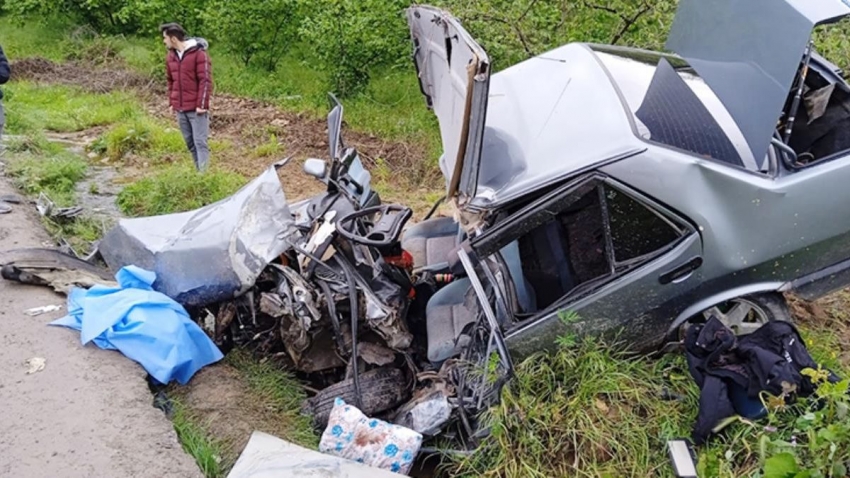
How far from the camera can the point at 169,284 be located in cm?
413

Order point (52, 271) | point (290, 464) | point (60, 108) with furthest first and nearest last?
point (60, 108) < point (52, 271) < point (290, 464)

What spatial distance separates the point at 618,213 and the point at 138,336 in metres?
2.54

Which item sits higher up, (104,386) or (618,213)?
(618,213)

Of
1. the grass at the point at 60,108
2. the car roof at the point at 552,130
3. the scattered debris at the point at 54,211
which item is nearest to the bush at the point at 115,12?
the grass at the point at 60,108

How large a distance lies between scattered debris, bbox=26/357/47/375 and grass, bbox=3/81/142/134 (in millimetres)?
5901

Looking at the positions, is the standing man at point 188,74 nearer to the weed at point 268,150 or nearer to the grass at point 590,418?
the weed at point 268,150

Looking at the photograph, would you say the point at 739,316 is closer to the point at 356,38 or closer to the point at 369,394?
the point at 369,394

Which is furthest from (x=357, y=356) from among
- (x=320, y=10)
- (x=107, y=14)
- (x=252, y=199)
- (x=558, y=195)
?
(x=107, y=14)

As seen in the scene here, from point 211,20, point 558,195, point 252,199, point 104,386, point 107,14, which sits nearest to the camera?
point 558,195

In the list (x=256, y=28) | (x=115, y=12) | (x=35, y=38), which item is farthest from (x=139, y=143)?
(x=35, y=38)

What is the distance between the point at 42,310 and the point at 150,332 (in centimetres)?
93

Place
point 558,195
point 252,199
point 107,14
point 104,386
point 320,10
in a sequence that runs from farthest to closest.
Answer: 1. point 107,14
2. point 320,10
3. point 252,199
4. point 104,386
5. point 558,195

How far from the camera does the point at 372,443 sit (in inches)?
138

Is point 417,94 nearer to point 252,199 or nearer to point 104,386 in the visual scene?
point 252,199
